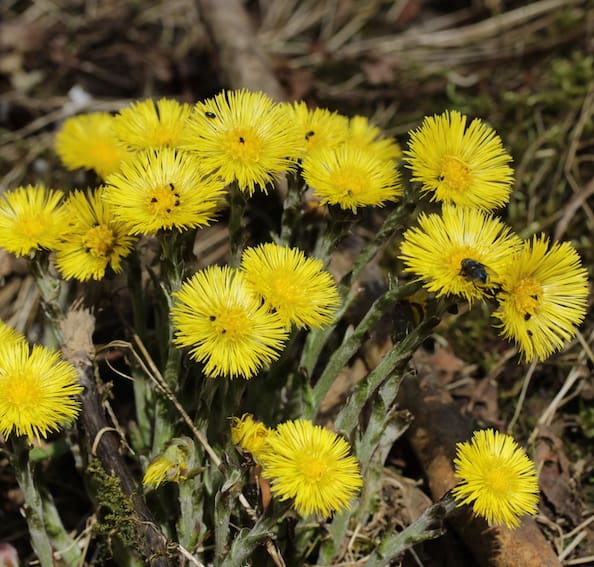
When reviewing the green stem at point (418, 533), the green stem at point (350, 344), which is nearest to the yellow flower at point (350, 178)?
the green stem at point (350, 344)

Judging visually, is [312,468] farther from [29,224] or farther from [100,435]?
[29,224]

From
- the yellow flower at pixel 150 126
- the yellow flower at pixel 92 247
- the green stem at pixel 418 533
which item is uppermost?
the yellow flower at pixel 150 126

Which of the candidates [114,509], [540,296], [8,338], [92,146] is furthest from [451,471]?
[92,146]

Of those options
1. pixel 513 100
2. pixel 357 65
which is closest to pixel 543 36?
pixel 513 100

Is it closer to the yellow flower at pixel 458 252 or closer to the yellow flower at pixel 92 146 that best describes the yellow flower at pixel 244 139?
the yellow flower at pixel 458 252

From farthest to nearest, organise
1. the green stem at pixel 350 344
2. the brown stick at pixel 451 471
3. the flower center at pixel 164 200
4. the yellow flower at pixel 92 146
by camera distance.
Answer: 1. the yellow flower at pixel 92 146
2. the brown stick at pixel 451 471
3. the green stem at pixel 350 344
4. the flower center at pixel 164 200

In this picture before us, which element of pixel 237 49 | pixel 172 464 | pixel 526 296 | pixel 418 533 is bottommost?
pixel 418 533

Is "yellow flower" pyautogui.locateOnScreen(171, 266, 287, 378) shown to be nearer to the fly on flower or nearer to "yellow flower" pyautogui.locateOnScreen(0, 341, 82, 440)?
"yellow flower" pyautogui.locateOnScreen(0, 341, 82, 440)

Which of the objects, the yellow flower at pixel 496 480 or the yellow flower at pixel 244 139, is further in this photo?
the yellow flower at pixel 244 139
